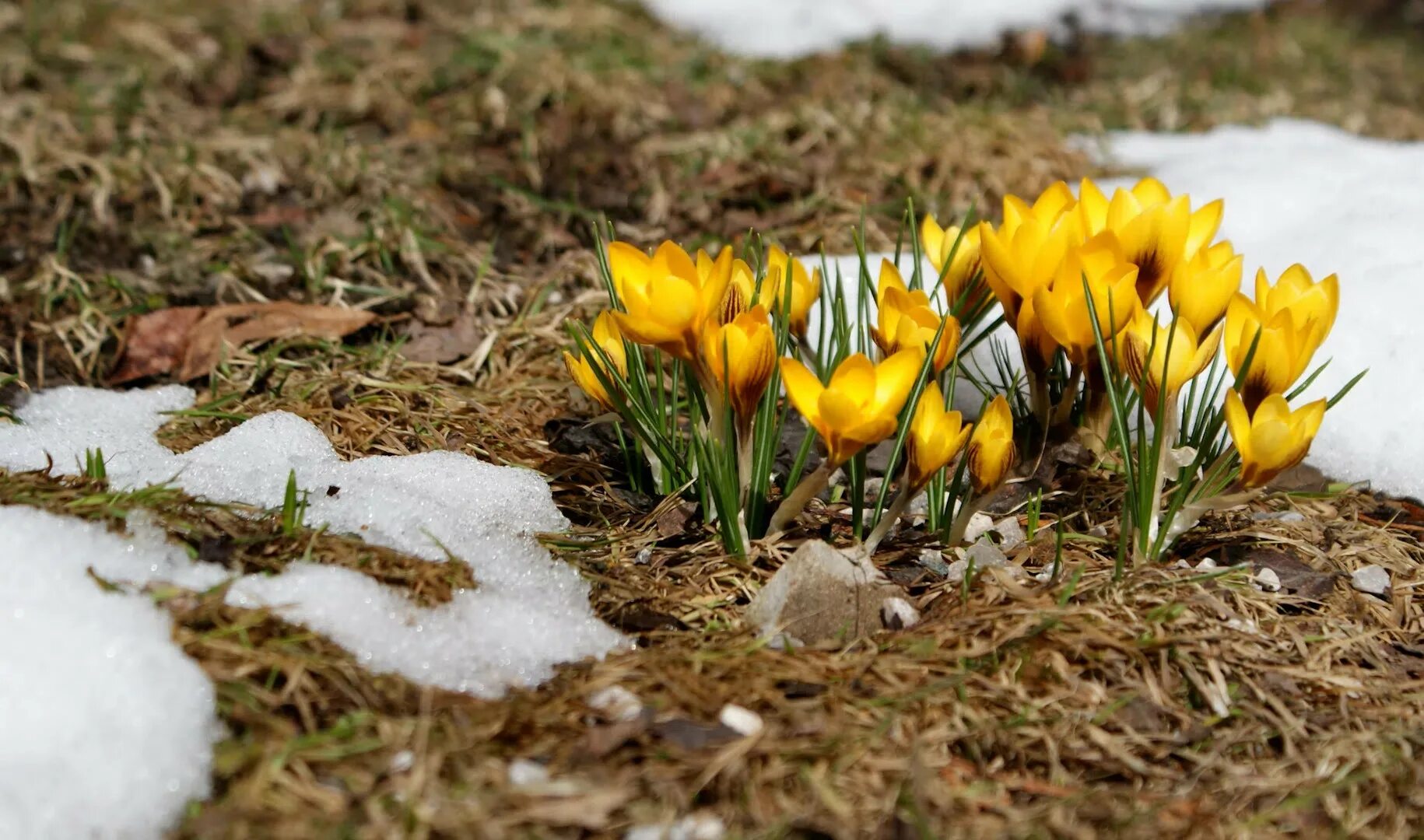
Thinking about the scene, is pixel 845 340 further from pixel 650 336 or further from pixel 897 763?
pixel 897 763

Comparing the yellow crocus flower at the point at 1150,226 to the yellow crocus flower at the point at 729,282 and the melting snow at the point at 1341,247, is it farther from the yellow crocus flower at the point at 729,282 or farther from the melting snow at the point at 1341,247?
the yellow crocus flower at the point at 729,282

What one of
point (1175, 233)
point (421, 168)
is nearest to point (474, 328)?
point (421, 168)

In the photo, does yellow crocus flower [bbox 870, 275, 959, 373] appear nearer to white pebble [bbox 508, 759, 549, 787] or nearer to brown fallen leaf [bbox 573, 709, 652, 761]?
brown fallen leaf [bbox 573, 709, 652, 761]

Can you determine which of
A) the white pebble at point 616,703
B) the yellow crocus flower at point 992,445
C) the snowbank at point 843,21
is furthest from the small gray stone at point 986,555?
the snowbank at point 843,21

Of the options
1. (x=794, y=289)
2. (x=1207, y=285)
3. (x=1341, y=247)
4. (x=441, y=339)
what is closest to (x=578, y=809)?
(x=794, y=289)

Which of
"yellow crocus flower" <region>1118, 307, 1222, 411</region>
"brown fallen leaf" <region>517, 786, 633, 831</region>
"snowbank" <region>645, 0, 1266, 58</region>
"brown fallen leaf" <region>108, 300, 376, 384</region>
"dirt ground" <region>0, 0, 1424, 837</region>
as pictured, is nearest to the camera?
"brown fallen leaf" <region>517, 786, 633, 831</region>

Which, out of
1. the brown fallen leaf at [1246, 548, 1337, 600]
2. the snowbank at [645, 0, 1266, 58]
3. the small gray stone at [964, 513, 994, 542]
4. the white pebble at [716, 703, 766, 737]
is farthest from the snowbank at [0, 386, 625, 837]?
the snowbank at [645, 0, 1266, 58]
